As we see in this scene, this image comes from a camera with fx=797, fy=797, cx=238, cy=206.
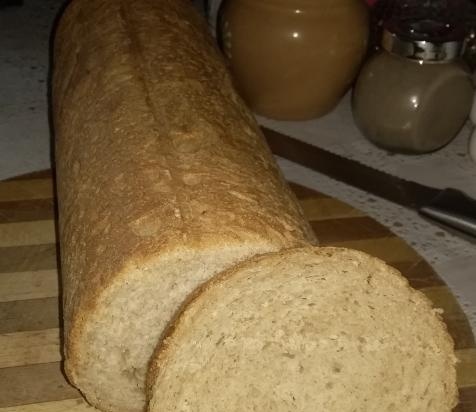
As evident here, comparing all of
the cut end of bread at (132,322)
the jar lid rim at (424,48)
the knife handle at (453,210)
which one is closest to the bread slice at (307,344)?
the cut end of bread at (132,322)

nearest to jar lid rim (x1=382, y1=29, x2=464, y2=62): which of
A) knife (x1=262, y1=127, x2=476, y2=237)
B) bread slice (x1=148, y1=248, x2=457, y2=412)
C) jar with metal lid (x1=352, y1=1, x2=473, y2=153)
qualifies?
jar with metal lid (x1=352, y1=1, x2=473, y2=153)

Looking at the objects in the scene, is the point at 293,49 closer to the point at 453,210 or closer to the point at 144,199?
the point at 453,210

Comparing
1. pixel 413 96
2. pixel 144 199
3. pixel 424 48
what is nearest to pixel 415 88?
pixel 413 96

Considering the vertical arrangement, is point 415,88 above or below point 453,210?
above

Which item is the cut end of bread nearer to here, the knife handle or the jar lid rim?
the knife handle

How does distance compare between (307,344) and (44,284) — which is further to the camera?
(44,284)

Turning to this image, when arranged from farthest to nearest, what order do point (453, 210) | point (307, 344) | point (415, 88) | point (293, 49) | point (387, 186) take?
point (293, 49), point (415, 88), point (387, 186), point (453, 210), point (307, 344)
